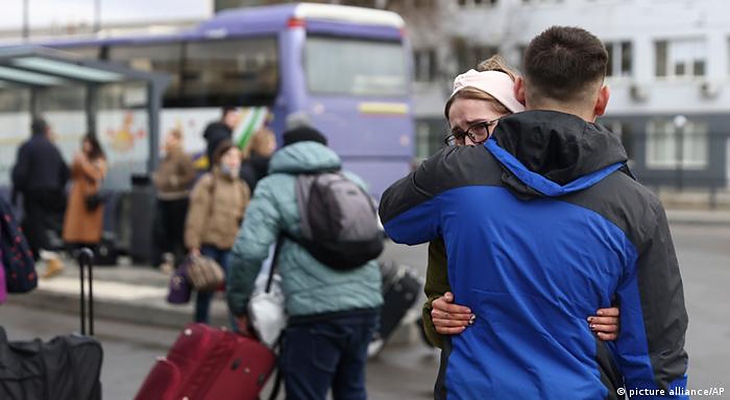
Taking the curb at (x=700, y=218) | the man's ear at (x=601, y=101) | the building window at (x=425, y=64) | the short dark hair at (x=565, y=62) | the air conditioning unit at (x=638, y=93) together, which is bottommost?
the curb at (x=700, y=218)

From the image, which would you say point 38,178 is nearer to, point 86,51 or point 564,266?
point 86,51

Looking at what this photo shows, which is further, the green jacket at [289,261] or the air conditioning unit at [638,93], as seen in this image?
the air conditioning unit at [638,93]

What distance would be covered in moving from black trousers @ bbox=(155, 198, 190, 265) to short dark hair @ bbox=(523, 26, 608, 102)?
9.83 m

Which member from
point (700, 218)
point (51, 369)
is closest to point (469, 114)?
point (51, 369)

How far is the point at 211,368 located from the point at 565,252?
102 inches

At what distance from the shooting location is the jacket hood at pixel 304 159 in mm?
4930

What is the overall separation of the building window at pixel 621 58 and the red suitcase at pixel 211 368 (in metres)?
37.0

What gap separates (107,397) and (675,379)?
5.09 m

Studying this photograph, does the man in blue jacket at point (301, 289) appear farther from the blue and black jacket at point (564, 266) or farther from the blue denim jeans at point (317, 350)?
the blue and black jacket at point (564, 266)

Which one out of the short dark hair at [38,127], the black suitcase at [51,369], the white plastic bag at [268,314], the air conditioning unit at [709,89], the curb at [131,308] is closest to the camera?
the black suitcase at [51,369]

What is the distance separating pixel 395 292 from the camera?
760 cm

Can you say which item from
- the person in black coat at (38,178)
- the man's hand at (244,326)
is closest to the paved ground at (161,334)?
the person in black coat at (38,178)

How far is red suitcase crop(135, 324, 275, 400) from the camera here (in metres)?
4.74

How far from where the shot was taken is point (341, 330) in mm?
4844
